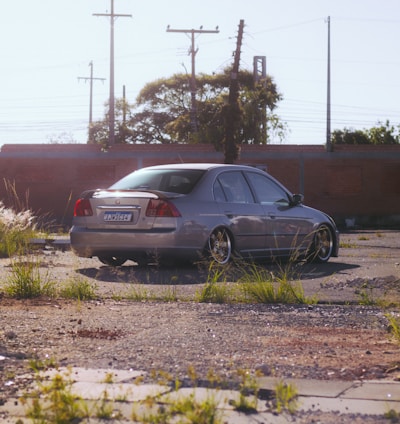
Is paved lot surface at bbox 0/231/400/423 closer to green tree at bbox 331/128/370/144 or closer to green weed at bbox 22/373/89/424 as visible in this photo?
green weed at bbox 22/373/89/424

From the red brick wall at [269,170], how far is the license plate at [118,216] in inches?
1029

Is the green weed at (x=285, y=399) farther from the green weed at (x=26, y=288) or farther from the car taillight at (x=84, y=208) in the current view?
the car taillight at (x=84, y=208)

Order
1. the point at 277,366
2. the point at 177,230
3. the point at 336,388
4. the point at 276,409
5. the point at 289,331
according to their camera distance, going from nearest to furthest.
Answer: the point at 276,409 → the point at 336,388 → the point at 277,366 → the point at 289,331 → the point at 177,230

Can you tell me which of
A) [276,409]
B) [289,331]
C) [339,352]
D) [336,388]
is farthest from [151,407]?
[289,331]

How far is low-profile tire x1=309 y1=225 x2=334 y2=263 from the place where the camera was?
1271 cm

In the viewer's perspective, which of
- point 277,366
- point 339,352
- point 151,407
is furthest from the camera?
point 339,352

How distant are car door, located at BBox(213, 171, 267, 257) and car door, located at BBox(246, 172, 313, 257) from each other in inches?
5.1

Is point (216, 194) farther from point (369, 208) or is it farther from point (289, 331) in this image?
point (369, 208)

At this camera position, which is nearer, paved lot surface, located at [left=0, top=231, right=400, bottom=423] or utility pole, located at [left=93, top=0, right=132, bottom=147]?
paved lot surface, located at [left=0, top=231, right=400, bottom=423]

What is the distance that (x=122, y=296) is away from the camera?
27.7ft

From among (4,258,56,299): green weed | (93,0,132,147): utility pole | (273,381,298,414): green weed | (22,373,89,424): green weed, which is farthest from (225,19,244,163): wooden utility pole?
(22,373,89,424): green weed

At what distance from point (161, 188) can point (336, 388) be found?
7.22 metres

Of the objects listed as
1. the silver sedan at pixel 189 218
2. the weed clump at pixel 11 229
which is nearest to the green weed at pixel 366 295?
the silver sedan at pixel 189 218

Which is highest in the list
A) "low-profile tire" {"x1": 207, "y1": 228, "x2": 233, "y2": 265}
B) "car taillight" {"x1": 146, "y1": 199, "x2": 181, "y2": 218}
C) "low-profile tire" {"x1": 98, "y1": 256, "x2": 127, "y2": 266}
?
"car taillight" {"x1": 146, "y1": 199, "x2": 181, "y2": 218}
